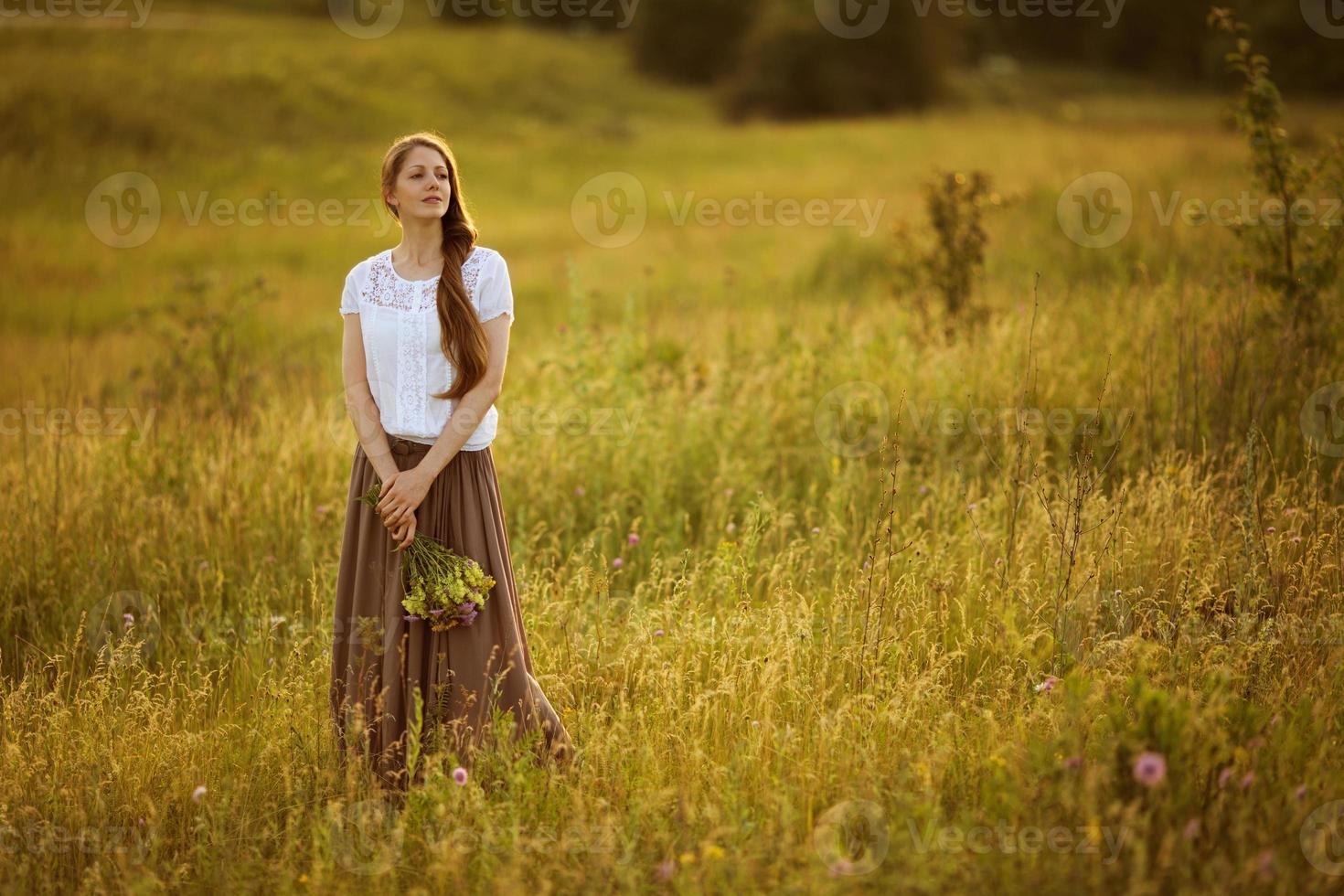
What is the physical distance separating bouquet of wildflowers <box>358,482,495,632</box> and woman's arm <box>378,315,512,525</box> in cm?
8

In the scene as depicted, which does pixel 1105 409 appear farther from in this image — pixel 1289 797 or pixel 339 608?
pixel 339 608

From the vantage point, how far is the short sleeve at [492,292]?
10.2ft

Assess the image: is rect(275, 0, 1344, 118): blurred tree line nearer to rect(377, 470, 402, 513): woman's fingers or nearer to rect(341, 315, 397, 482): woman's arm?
rect(341, 315, 397, 482): woman's arm

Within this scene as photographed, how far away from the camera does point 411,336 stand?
10.1 feet

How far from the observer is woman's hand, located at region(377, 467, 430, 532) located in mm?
3012

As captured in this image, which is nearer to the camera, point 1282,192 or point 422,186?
point 422,186

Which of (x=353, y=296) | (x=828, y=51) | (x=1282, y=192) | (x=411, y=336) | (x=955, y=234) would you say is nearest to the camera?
(x=411, y=336)

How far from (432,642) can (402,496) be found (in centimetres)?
52

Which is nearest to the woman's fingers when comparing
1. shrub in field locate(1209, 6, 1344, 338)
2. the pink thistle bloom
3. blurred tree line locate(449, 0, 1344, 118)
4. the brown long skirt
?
the brown long skirt

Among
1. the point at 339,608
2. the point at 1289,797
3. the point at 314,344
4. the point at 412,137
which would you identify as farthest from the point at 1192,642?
the point at 314,344

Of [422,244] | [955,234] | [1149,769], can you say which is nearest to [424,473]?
[422,244]

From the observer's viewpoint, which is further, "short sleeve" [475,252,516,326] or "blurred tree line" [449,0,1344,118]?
"blurred tree line" [449,0,1344,118]

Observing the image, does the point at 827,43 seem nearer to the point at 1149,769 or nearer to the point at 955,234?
the point at 955,234

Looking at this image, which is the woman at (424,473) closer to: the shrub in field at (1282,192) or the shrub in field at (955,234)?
the shrub in field at (1282,192)
